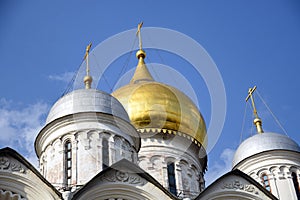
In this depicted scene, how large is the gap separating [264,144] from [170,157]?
3223 millimetres

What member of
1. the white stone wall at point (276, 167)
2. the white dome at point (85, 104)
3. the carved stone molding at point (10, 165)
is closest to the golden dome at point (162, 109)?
the white dome at point (85, 104)

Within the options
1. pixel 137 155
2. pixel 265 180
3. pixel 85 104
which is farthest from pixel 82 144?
pixel 265 180

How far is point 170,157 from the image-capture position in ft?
69.6

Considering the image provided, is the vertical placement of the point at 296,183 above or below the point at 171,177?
below

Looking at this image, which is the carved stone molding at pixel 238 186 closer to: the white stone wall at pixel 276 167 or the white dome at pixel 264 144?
the white stone wall at pixel 276 167

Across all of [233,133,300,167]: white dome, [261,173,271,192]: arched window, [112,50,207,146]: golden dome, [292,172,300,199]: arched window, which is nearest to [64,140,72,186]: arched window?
[112,50,207,146]: golden dome

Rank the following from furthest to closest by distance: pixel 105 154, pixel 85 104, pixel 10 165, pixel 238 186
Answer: pixel 85 104 < pixel 105 154 < pixel 238 186 < pixel 10 165

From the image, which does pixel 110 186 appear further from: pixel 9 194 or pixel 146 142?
pixel 146 142

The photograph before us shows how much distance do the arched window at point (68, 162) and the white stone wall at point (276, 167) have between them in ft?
16.3

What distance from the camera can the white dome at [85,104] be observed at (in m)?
18.0

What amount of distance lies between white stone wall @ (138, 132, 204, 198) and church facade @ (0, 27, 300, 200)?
0.10 feet

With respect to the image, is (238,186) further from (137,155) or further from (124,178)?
(137,155)

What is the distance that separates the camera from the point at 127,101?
70.6ft

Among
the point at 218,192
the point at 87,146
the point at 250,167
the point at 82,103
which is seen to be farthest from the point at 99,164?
the point at 250,167
